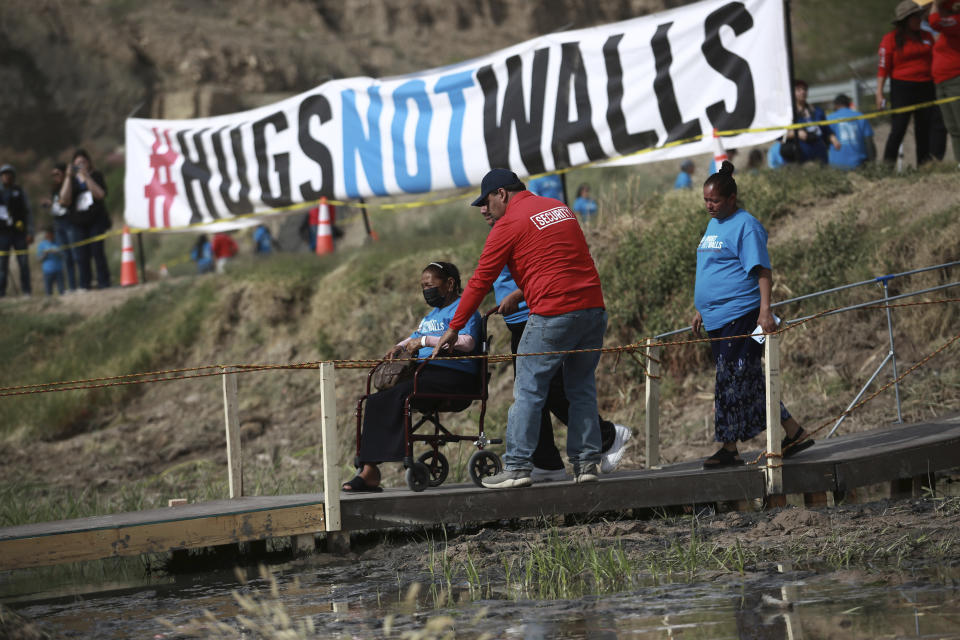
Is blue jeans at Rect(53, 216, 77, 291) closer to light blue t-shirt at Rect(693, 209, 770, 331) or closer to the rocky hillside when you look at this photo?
light blue t-shirt at Rect(693, 209, 770, 331)

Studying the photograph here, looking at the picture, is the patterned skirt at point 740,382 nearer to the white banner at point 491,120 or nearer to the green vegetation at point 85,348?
the white banner at point 491,120

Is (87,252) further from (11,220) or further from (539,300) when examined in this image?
(539,300)

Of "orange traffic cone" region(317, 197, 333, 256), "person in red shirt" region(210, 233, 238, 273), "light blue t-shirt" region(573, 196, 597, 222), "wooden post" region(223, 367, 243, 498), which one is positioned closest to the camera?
"wooden post" region(223, 367, 243, 498)

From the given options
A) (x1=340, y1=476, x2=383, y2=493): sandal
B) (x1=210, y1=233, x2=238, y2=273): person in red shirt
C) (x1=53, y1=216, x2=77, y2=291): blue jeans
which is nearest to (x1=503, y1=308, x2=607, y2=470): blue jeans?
(x1=340, y1=476, x2=383, y2=493): sandal

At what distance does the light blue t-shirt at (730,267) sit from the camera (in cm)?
715

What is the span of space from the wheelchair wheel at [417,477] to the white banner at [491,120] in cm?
553

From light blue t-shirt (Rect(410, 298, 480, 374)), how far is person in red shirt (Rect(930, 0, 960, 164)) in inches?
247

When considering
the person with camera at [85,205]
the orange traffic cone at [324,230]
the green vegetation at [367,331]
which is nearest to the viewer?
the green vegetation at [367,331]

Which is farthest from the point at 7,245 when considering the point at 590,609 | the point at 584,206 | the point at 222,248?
the point at 590,609

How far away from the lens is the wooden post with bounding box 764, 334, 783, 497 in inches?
283

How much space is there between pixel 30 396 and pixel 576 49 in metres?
7.59

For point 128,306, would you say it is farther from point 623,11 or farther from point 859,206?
point 623,11

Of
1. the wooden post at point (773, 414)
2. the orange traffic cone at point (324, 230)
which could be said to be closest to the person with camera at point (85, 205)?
the orange traffic cone at point (324, 230)

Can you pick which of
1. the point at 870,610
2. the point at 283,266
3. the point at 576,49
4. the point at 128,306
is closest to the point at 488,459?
the point at 870,610
